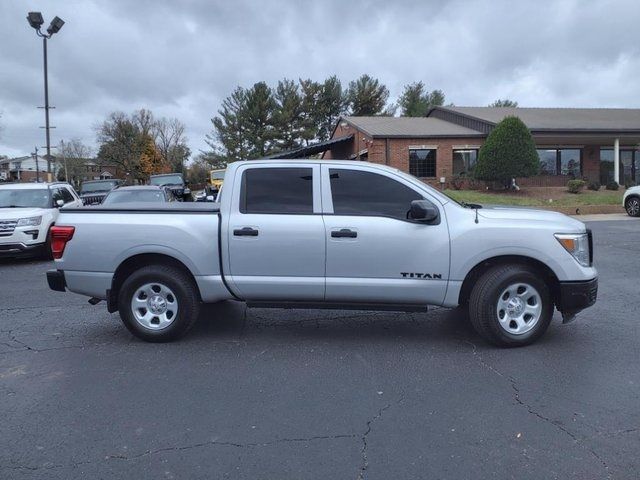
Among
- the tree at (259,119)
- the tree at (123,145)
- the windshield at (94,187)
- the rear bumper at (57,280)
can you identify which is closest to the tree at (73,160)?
the tree at (123,145)

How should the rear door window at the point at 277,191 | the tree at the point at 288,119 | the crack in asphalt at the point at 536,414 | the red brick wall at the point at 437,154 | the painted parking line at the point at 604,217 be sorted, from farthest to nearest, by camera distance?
the tree at the point at 288,119 < the red brick wall at the point at 437,154 < the painted parking line at the point at 604,217 < the rear door window at the point at 277,191 < the crack in asphalt at the point at 536,414

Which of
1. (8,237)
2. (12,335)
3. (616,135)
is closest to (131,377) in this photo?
(12,335)

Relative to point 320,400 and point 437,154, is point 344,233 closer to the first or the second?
point 320,400

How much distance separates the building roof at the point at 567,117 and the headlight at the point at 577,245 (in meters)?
23.4

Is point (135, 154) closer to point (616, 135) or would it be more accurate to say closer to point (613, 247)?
point (616, 135)

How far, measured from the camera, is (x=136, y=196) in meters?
14.4

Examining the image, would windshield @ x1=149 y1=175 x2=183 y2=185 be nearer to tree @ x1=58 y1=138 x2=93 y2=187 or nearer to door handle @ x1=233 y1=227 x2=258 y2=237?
door handle @ x1=233 y1=227 x2=258 y2=237

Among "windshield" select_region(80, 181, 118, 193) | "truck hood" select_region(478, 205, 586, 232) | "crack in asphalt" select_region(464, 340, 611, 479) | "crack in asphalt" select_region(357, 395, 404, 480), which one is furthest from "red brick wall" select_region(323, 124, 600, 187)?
"crack in asphalt" select_region(357, 395, 404, 480)

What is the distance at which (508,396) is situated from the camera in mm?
4223

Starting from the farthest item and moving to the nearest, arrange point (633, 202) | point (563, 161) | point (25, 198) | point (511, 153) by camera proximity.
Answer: point (563, 161)
point (511, 153)
point (633, 202)
point (25, 198)

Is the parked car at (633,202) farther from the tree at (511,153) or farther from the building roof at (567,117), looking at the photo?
the building roof at (567,117)

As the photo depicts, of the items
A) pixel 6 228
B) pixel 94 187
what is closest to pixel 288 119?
pixel 94 187

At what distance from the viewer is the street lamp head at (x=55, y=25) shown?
21266 millimetres

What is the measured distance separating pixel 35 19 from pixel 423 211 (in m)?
21.1
